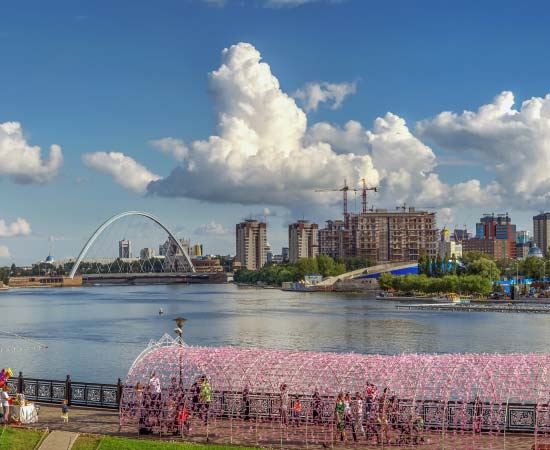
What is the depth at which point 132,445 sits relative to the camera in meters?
17.2

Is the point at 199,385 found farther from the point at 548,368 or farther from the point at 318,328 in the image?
the point at 318,328

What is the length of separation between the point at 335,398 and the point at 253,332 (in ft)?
140

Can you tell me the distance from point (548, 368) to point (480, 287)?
90758 mm

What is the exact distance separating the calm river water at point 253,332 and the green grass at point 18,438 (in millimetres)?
18078

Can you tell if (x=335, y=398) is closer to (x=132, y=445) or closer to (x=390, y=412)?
(x=390, y=412)

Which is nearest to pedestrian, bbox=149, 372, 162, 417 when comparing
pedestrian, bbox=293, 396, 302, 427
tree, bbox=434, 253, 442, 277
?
pedestrian, bbox=293, 396, 302, 427

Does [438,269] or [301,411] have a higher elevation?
[438,269]

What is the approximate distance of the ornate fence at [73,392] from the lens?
2122 cm

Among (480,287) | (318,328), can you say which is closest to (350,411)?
(318,328)

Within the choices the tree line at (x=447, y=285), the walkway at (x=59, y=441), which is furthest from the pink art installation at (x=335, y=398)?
the tree line at (x=447, y=285)

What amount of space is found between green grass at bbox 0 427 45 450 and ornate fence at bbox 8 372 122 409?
273 cm

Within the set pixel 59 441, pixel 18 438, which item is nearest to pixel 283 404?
pixel 59 441

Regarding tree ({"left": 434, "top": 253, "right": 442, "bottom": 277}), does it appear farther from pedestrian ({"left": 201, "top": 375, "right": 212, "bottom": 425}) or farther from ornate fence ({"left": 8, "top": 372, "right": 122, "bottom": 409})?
pedestrian ({"left": 201, "top": 375, "right": 212, "bottom": 425})

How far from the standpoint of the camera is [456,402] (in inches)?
738
